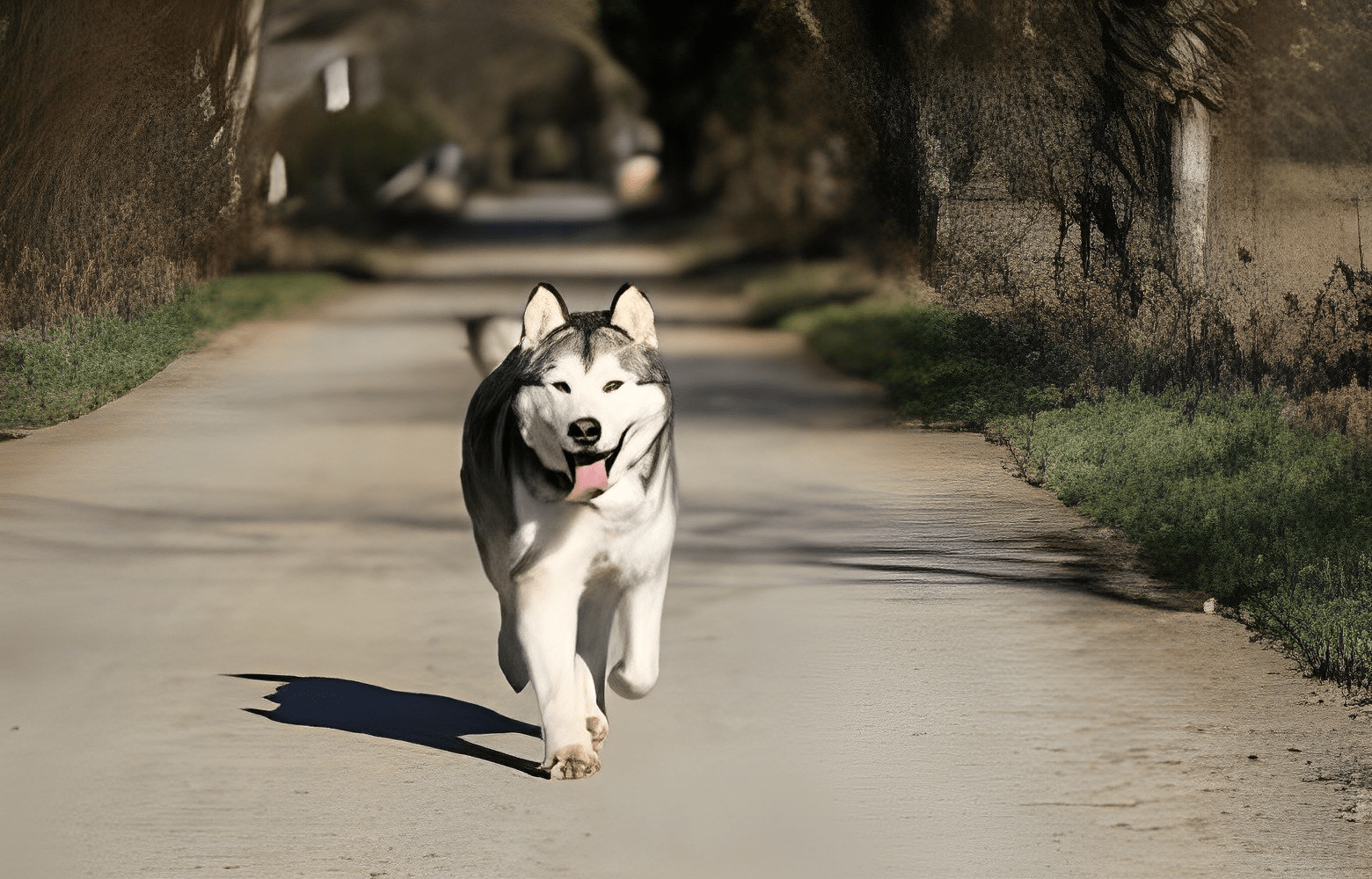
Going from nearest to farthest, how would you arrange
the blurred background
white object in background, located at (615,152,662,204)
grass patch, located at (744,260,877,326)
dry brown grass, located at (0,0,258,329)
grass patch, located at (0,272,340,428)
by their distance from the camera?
1. the blurred background
2. grass patch, located at (0,272,340,428)
3. dry brown grass, located at (0,0,258,329)
4. grass patch, located at (744,260,877,326)
5. white object in background, located at (615,152,662,204)

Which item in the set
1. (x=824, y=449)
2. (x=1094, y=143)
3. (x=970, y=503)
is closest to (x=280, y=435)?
(x=824, y=449)

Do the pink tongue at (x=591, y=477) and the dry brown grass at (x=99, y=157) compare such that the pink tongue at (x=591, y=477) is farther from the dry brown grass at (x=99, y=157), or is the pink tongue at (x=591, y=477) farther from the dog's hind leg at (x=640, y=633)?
the dry brown grass at (x=99, y=157)

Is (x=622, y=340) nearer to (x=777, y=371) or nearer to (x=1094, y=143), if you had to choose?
(x=1094, y=143)

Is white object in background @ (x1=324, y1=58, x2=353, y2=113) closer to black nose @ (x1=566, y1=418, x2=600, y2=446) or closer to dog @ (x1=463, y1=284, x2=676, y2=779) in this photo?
dog @ (x1=463, y1=284, x2=676, y2=779)

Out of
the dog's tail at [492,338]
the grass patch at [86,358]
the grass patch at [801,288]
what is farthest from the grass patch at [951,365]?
the grass patch at [86,358]

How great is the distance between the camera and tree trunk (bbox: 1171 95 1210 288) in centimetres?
1150

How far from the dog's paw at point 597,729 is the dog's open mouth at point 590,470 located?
0.89 metres

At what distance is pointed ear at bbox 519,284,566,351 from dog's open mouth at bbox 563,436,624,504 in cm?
41

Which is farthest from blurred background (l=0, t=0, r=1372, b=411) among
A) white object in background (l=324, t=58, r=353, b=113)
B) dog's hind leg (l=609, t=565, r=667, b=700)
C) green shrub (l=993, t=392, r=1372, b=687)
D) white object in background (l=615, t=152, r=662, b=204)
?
white object in background (l=615, t=152, r=662, b=204)

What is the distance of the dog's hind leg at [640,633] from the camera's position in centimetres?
564

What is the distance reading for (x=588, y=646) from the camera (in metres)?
5.90

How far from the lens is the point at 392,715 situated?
620cm

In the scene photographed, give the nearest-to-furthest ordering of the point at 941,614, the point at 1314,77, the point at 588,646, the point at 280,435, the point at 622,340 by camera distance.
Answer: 1. the point at 622,340
2. the point at 588,646
3. the point at 941,614
4. the point at 1314,77
5. the point at 280,435

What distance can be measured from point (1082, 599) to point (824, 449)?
3.66 metres
